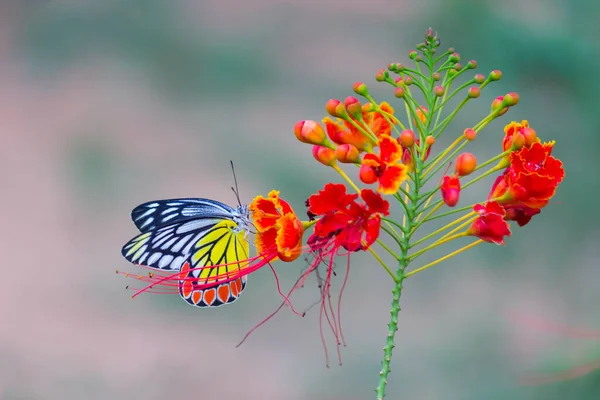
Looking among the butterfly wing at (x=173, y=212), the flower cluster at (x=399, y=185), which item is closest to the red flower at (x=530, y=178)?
the flower cluster at (x=399, y=185)

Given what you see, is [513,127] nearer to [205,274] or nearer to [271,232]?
[271,232]

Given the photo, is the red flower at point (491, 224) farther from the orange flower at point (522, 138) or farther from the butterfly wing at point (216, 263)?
the butterfly wing at point (216, 263)

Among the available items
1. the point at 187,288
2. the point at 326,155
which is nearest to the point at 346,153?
the point at 326,155

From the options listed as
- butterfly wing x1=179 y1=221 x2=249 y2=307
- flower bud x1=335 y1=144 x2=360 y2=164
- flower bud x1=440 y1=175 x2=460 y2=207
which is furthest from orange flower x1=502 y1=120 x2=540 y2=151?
butterfly wing x1=179 y1=221 x2=249 y2=307

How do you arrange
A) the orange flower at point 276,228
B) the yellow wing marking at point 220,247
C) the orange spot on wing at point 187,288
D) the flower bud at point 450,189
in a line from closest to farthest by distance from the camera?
the flower bud at point 450,189
the orange flower at point 276,228
the orange spot on wing at point 187,288
the yellow wing marking at point 220,247

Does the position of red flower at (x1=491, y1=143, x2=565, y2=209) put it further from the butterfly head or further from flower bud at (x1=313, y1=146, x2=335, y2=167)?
the butterfly head
